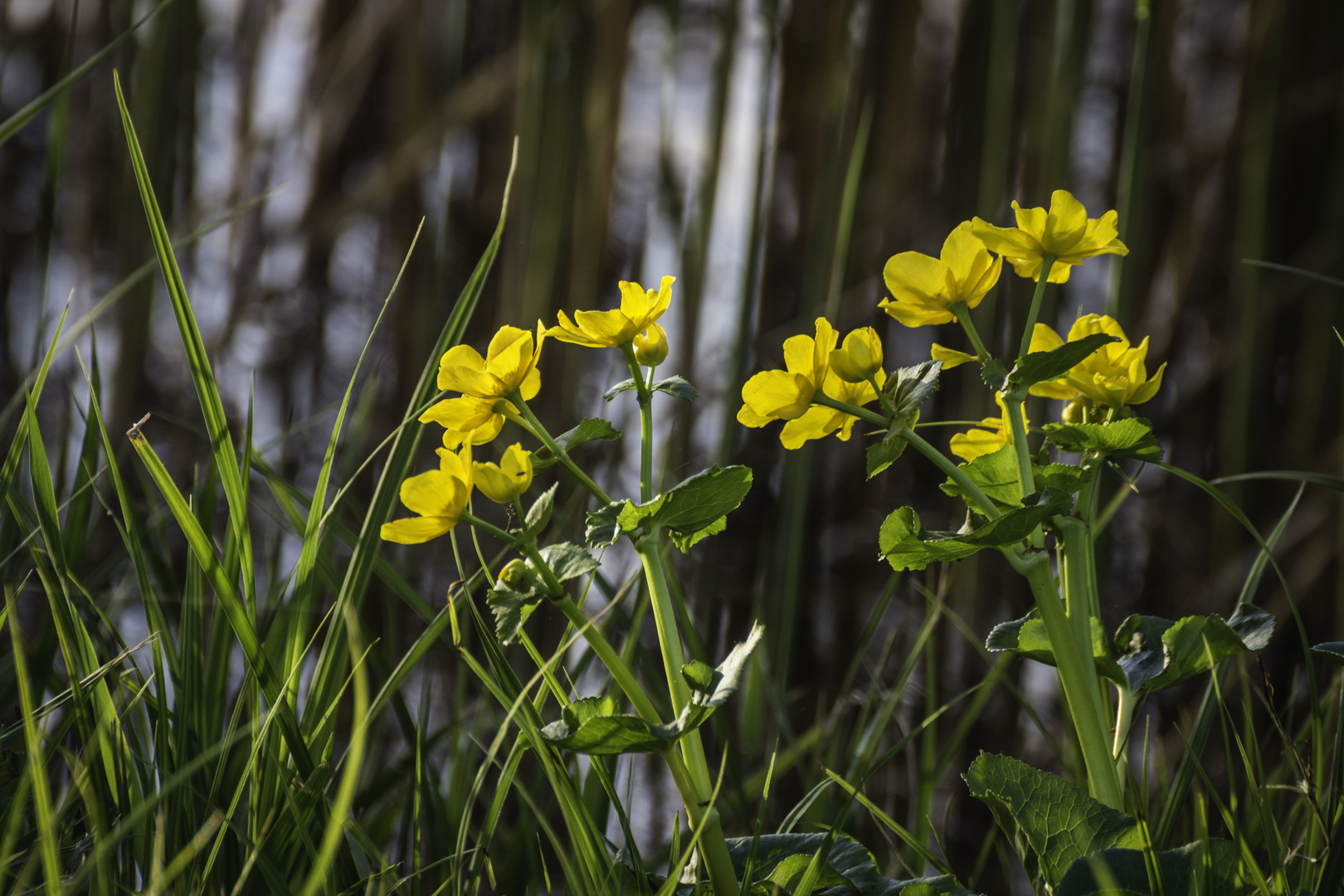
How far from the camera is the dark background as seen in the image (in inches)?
30.4

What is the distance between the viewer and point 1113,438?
0.75 feet

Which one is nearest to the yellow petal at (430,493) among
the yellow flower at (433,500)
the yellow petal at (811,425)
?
the yellow flower at (433,500)

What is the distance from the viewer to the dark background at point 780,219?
0.77 metres

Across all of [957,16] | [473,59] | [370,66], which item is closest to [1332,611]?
[957,16]

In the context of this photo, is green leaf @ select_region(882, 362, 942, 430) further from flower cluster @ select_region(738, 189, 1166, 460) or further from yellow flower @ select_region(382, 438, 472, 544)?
yellow flower @ select_region(382, 438, 472, 544)

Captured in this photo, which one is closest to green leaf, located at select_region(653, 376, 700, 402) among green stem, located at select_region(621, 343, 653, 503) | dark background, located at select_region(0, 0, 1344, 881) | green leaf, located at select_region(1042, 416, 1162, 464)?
green stem, located at select_region(621, 343, 653, 503)

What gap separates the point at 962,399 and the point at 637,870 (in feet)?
2.34

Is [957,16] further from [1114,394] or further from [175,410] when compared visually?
[175,410]

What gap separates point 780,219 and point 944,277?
749 mm

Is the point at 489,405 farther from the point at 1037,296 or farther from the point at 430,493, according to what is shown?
the point at 1037,296

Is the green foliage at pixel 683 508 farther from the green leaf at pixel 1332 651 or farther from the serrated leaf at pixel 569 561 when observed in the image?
the green leaf at pixel 1332 651

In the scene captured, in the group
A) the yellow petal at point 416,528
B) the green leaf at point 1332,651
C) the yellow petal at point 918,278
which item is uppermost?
the yellow petal at point 918,278

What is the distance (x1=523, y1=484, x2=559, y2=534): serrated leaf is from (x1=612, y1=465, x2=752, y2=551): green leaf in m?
0.01

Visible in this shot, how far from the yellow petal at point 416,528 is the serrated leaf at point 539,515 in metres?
0.02
